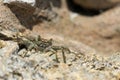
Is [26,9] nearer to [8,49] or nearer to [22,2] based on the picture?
[22,2]

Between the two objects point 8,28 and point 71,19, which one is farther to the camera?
point 71,19

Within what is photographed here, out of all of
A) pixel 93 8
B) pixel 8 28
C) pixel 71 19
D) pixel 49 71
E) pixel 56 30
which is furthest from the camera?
pixel 93 8

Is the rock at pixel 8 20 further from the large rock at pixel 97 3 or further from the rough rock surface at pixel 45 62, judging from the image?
the large rock at pixel 97 3

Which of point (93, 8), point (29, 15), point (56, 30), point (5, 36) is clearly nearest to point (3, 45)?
point (5, 36)

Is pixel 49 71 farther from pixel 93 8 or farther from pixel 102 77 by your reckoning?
pixel 93 8

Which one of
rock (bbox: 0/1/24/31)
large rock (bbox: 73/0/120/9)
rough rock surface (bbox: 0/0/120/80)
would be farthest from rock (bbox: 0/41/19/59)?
large rock (bbox: 73/0/120/9)

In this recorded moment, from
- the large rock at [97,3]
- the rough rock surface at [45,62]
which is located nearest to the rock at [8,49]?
the rough rock surface at [45,62]

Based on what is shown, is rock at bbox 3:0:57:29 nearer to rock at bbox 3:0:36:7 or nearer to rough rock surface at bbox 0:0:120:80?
rock at bbox 3:0:36:7

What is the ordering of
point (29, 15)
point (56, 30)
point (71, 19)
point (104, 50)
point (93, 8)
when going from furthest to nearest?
point (93, 8) < point (71, 19) < point (104, 50) < point (56, 30) < point (29, 15)
